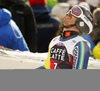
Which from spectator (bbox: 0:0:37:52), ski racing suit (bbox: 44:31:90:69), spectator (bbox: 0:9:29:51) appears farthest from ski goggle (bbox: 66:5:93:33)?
spectator (bbox: 0:0:37:52)

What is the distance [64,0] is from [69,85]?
8.73 metres

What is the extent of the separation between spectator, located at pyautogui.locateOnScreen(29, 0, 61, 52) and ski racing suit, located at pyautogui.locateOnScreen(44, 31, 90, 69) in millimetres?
2764

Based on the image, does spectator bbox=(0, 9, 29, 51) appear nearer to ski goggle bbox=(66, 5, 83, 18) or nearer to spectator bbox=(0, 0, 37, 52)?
spectator bbox=(0, 0, 37, 52)

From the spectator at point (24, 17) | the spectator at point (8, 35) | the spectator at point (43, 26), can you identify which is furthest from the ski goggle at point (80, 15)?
the spectator at point (43, 26)

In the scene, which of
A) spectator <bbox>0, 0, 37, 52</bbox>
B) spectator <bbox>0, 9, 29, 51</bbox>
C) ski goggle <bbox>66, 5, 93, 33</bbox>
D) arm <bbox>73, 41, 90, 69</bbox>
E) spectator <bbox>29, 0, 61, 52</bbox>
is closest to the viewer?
arm <bbox>73, 41, 90, 69</bbox>

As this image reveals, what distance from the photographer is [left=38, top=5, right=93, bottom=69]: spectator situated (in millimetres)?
2402

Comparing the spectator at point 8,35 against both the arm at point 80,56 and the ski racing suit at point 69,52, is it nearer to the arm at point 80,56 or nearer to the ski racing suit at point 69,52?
the ski racing suit at point 69,52

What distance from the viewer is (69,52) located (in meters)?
2.44

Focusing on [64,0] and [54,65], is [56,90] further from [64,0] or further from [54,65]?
[64,0]

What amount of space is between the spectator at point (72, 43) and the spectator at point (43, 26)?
9.13ft

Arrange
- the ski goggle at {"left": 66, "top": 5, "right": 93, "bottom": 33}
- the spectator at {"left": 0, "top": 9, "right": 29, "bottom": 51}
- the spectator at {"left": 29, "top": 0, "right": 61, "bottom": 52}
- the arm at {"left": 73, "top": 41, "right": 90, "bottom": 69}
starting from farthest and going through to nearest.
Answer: the spectator at {"left": 29, "top": 0, "right": 61, "bottom": 52}
the spectator at {"left": 0, "top": 9, "right": 29, "bottom": 51}
the ski goggle at {"left": 66, "top": 5, "right": 93, "bottom": 33}
the arm at {"left": 73, "top": 41, "right": 90, "bottom": 69}

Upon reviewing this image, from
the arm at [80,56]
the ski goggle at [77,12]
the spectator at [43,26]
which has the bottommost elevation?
the spectator at [43,26]

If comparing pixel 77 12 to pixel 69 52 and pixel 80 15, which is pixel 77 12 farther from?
pixel 69 52

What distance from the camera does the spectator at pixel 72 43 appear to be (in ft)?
7.88
